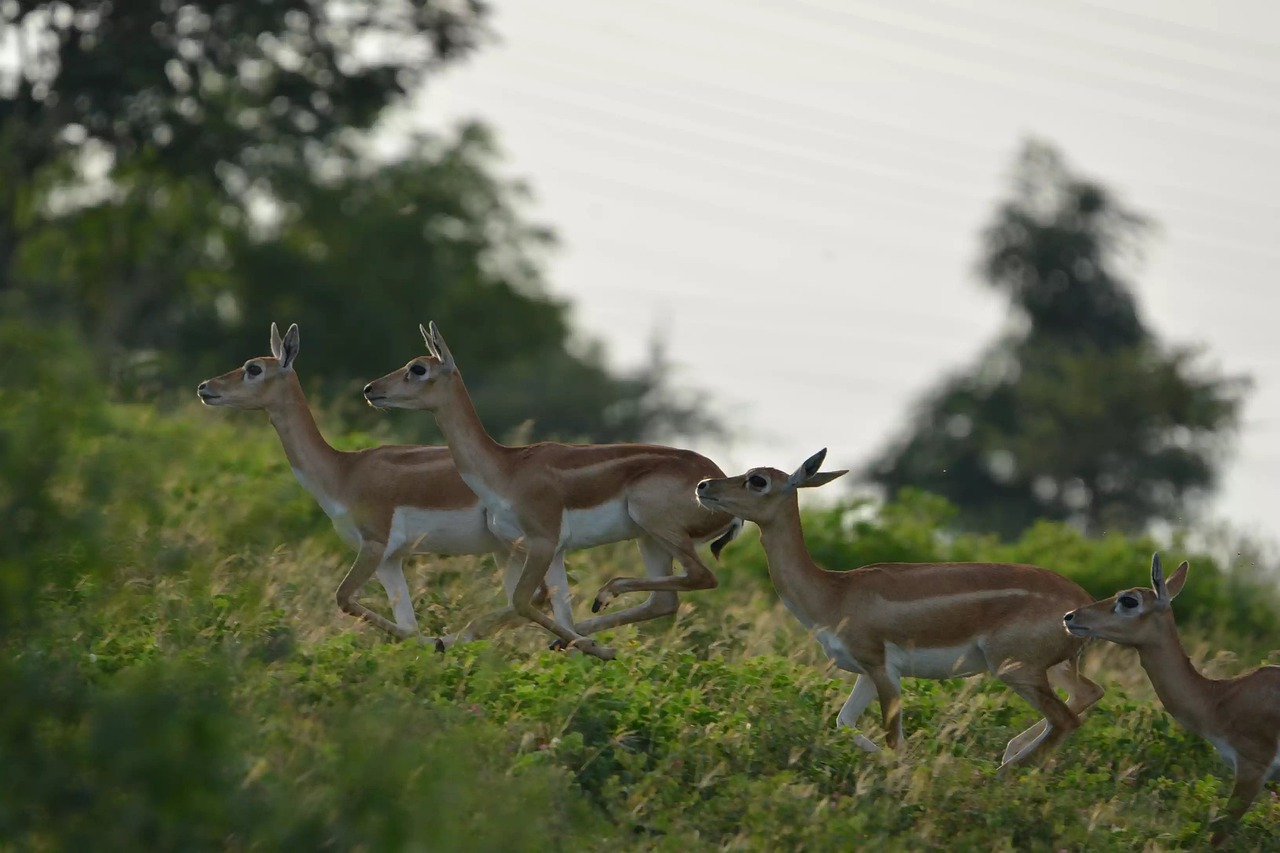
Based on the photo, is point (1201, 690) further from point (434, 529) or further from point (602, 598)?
point (434, 529)

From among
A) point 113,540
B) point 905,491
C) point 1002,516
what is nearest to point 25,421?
point 113,540

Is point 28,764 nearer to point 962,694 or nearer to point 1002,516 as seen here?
point 962,694

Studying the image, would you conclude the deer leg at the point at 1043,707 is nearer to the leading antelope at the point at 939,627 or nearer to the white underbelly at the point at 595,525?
the leading antelope at the point at 939,627

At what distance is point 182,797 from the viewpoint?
Answer: 692 cm

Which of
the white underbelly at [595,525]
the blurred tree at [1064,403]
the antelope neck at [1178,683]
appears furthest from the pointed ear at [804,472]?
the blurred tree at [1064,403]

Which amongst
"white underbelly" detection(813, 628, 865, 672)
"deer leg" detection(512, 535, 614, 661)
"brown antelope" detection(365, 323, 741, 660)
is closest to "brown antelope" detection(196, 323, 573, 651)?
"brown antelope" detection(365, 323, 741, 660)

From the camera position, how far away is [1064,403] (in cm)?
4616

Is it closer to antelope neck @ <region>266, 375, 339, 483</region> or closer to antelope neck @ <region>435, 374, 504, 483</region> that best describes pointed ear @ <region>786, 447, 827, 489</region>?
antelope neck @ <region>435, 374, 504, 483</region>

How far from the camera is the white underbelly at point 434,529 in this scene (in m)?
11.4

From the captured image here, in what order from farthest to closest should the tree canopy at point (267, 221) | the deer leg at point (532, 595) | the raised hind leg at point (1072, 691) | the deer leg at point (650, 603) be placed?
1. the tree canopy at point (267, 221)
2. the deer leg at point (650, 603)
3. the deer leg at point (532, 595)
4. the raised hind leg at point (1072, 691)

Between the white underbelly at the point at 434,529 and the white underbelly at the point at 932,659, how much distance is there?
241 cm

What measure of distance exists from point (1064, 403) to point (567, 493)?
3620 cm

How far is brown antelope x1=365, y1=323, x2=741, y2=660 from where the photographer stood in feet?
36.6

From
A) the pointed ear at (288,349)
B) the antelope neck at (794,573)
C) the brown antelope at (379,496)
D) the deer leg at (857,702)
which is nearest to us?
the deer leg at (857,702)
